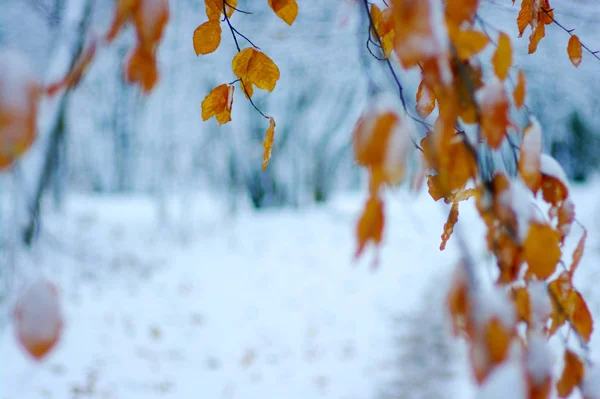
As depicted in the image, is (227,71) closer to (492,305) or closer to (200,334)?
(200,334)

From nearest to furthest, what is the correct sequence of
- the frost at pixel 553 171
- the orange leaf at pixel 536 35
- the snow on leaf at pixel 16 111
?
the snow on leaf at pixel 16 111
the frost at pixel 553 171
the orange leaf at pixel 536 35

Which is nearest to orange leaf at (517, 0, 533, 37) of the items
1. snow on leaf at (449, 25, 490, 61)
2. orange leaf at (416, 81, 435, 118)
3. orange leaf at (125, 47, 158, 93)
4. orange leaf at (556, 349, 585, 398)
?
orange leaf at (416, 81, 435, 118)

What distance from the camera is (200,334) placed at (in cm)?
422

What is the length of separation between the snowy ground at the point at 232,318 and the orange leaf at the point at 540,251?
49 cm

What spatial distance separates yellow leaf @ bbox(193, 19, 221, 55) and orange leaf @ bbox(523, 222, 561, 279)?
2.64 feet

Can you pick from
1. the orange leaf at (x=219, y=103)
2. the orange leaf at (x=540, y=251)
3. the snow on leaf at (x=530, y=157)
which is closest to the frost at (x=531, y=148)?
the snow on leaf at (x=530, y=157)

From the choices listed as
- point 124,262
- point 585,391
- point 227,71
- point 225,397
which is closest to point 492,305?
point 585,391

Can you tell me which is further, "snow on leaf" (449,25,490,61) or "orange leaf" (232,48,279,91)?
"orange leaf" (232,48,279,91)

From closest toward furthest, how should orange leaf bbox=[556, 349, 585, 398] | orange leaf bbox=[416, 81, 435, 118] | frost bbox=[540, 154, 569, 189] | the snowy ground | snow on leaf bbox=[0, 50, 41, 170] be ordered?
snow on leaf bbox=[0, 50, 41, 170] < orange leaf bbox=[556, 349, 585, 398] < frost bbox=[540, 154, 569, 189] < orange leaf bbox=[416, 81, 435, 118] < the snowy ground

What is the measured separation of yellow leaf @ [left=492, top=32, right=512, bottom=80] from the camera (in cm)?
66

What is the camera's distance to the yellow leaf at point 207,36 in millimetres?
1028

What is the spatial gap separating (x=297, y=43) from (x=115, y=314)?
4593 millimetres

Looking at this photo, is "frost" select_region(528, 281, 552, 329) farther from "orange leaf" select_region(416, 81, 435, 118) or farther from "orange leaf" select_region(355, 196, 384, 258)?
"orange leaf" select_region(416, 81, 435, 118)

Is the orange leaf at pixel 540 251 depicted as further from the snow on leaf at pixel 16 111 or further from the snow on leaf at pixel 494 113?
the snow on leaf at pixel 16 111
